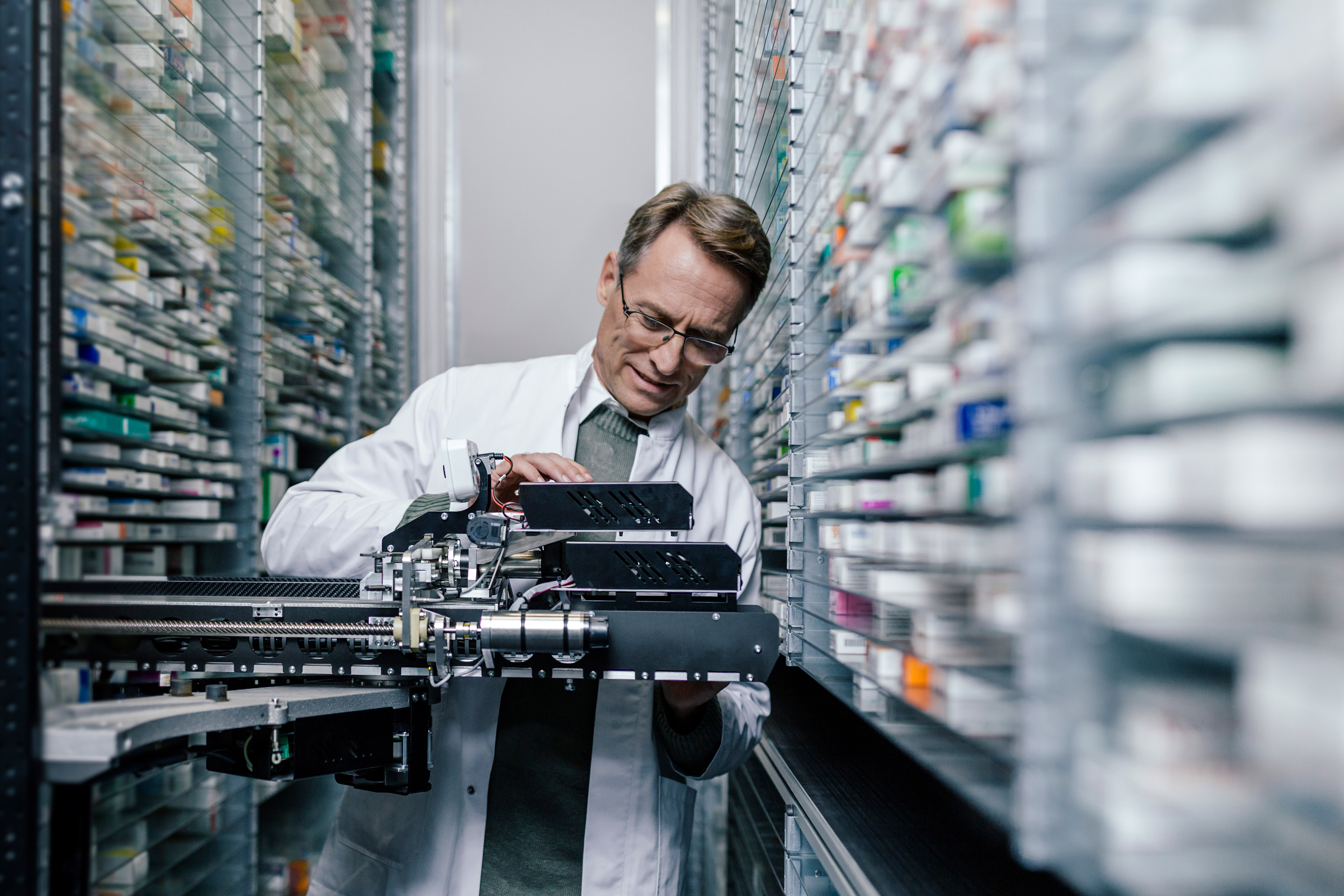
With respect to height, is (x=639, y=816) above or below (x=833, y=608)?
below

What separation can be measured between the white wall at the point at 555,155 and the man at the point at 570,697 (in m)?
1.38

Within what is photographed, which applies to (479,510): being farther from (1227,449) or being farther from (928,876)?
(1227,449)

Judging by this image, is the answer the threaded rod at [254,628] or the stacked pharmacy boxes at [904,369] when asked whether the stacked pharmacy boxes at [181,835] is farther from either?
the stacked pharmacy boxes at [904,369]

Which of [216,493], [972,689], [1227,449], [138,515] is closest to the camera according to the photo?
[1227,449]

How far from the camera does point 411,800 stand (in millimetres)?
1505

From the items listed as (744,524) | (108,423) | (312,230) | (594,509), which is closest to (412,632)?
(594,509)

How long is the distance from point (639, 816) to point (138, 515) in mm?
1196

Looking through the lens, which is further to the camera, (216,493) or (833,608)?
(216,493)

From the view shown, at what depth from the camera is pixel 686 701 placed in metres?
1.52

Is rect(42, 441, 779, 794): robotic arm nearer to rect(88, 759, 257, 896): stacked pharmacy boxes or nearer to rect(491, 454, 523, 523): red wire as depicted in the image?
rect(491, 454, 523, 523): red wire

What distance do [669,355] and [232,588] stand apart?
2.87 ft

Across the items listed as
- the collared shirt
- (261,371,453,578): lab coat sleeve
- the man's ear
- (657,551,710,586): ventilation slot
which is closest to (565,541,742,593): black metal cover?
(657,551,710,586): ventilation slot

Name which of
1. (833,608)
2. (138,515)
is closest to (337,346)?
(138,515)

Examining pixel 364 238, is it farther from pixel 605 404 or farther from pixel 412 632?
pixel 412 632
